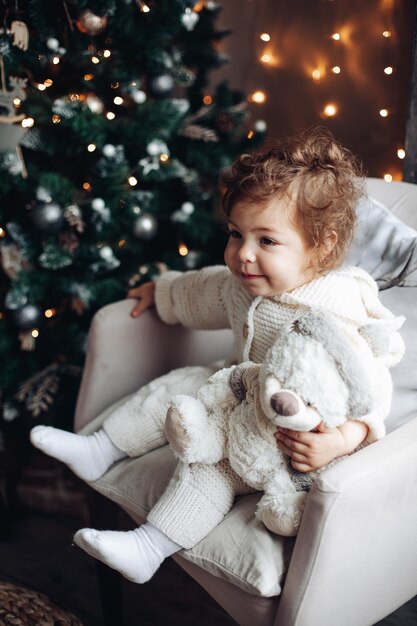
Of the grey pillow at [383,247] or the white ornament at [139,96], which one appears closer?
the grey pillow at [383,247]

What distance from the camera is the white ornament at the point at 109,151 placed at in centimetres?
149

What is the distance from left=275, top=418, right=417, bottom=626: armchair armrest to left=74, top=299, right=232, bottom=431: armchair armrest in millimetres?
587

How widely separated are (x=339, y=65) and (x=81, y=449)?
1158 mm

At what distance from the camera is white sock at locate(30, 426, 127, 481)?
1.16 m

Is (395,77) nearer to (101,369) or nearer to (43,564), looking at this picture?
(101,369)

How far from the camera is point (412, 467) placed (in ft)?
2.95

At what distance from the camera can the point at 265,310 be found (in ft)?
3.66

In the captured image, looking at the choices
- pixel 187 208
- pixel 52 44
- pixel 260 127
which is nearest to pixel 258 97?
pixel 260 127

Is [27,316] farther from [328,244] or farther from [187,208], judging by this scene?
[328,244]

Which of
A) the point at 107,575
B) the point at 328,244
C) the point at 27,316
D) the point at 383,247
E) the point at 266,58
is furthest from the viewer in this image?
the point at 266,58

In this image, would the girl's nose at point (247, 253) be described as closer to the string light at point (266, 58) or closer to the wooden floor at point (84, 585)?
the wooden floor at point (84, 585)

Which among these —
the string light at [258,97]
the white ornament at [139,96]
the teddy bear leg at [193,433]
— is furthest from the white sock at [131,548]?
the string light at [258,97]

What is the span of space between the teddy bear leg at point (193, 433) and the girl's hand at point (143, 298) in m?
0.40

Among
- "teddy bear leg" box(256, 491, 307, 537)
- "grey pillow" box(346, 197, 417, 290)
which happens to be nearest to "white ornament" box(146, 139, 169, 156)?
"grey pillow" box(346, 197, 417, 290)
